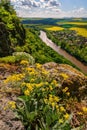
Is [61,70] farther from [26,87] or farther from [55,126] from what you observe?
[55,126]

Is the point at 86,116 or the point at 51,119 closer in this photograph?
the point at 51,119

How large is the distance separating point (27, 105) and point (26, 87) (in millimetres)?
945

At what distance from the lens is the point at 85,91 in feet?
40.5

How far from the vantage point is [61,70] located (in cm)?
1278

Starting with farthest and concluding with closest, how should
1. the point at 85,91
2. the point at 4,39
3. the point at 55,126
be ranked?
the point at 4,39
the point at 85,91
the point at 55,126

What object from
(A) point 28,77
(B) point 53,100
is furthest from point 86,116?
(A) point 28,77

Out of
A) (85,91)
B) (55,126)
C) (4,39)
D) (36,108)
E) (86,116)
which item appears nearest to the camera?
(55,126)

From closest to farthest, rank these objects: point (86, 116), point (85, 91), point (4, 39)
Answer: point (86, 116), point (85, 91), point (4, 39)

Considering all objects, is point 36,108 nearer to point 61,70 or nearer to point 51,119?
point 51,119

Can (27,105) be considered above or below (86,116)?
above

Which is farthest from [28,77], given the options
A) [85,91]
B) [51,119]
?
[85,91]

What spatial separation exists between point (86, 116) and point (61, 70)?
2.92 metres

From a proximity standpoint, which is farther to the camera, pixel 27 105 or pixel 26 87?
pixel 26 87

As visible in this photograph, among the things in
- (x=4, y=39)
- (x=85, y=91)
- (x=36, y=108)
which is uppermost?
(x=36, y=108)
